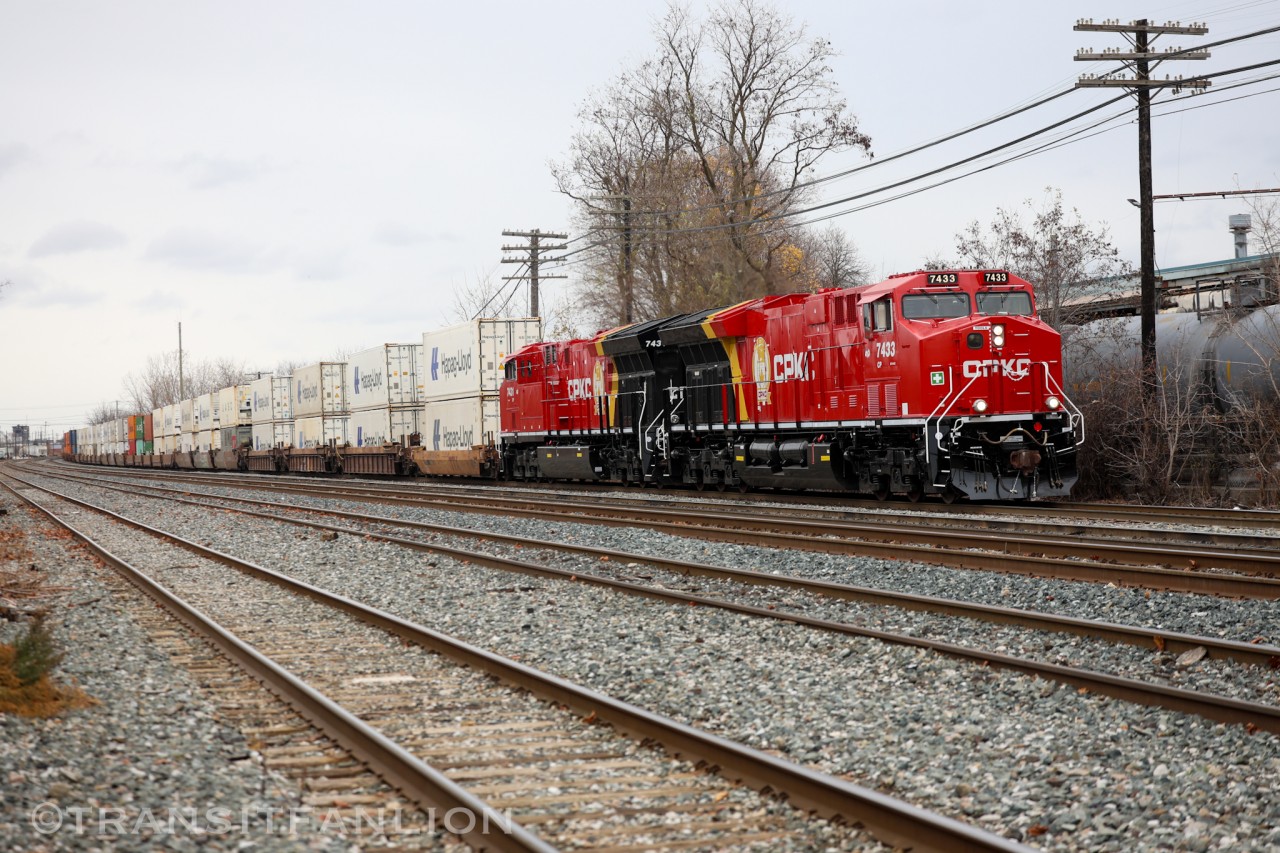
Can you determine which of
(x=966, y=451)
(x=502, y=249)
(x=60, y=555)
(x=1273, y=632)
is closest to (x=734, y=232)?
(x=502, y=249)

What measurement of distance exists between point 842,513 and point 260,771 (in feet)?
39.7

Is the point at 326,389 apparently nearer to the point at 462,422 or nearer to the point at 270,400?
the point at 270,400

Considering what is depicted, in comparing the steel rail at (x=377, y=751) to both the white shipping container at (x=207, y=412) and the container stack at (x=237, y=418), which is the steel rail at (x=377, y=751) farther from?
the white shipping container at (x=207, y=412)

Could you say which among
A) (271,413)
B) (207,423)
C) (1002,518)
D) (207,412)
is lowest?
(1002,518)

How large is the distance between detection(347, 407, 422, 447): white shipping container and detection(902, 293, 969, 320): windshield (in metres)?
22.5

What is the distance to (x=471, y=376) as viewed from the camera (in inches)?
1256

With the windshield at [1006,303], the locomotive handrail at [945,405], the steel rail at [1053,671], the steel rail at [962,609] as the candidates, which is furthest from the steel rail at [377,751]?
the windshield at [1006,303]

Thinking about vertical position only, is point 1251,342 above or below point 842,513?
above

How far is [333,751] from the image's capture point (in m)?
5.75

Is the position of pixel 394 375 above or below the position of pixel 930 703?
above

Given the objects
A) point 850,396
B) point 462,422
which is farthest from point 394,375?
point 850,396

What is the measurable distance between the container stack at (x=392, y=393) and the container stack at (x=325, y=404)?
2.57 meters

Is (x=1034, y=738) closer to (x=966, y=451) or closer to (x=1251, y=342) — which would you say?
(x=966, y=451)

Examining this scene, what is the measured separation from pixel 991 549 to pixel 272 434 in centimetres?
4067
